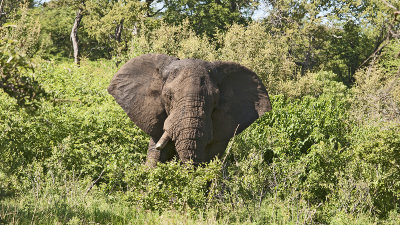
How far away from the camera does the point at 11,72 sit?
19.2 feet

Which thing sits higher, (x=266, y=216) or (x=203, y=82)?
(x=203, y=82)

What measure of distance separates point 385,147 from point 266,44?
44.4 ft

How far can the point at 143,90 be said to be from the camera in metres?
10.1

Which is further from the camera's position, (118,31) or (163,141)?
(118,31)

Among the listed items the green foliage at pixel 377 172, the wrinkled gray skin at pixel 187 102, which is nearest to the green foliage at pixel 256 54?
the wrinkled gray skin at pixel 187 102

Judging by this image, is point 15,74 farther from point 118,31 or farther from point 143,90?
point 118,31

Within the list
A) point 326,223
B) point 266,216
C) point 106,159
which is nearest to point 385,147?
point 326,223

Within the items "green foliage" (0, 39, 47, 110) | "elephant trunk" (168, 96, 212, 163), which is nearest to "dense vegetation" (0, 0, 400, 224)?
→ "green foliage" (0, 39, 47, 110)

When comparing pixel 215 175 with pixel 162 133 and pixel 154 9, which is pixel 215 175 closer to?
pixel 162 133

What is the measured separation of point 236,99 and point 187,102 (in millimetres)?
1645

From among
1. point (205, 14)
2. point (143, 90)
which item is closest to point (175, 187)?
point (143, 90)

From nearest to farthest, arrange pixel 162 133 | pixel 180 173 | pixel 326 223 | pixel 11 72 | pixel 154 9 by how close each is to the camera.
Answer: pixel 11 72 < pixel 180 173 < pixel 326 223 < pixel 162 133 < pixel 154 9

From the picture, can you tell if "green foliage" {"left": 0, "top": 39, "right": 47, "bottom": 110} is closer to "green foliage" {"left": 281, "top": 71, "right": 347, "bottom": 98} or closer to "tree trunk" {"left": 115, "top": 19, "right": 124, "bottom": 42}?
"green foliage" {"left": 281, "top": 71, "right": 347, "bottom": 98}

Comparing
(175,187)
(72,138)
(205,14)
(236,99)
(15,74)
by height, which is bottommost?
(205,14)
